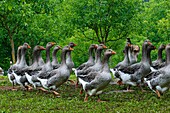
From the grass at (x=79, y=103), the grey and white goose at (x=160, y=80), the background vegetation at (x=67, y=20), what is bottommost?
the grass at (x=79, y=103)

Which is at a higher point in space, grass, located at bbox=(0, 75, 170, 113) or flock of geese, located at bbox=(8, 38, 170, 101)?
flock of geese, located at bbox=(8, 38, 170, 101)

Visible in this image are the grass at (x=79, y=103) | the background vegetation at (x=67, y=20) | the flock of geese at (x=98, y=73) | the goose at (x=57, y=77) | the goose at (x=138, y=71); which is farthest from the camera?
the background vegetation at (x=67, y=20)

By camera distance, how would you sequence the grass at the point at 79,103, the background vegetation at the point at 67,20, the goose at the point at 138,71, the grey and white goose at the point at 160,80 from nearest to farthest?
1. the grass at the point at 79,103
2. the grey and white goose at the point at 160,80
3. the goose at the point at 138,71
4. the background vegetation at the point at 67,20

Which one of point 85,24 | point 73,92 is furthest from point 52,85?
point 85,24

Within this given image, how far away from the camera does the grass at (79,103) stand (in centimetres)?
1358

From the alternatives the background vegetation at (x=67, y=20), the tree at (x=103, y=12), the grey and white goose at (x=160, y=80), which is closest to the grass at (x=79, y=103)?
the grey and white goose at (x=160, y=80)

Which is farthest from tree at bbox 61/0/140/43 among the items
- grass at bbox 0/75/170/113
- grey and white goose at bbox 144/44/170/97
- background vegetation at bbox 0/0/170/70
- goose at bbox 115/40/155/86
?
grey and white goose at bbox 144/44/170/97

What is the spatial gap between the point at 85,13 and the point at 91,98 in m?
21.9

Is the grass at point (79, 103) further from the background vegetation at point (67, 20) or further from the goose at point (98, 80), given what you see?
the background vegetation at point (67, 20)

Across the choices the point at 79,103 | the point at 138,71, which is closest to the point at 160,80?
the point at 138,71

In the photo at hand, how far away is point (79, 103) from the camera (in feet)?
49.3

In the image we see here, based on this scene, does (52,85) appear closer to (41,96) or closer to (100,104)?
(41,96)

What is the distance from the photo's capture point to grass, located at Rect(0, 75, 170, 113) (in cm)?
1358

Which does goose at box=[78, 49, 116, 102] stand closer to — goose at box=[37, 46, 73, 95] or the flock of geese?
the flock of geese
